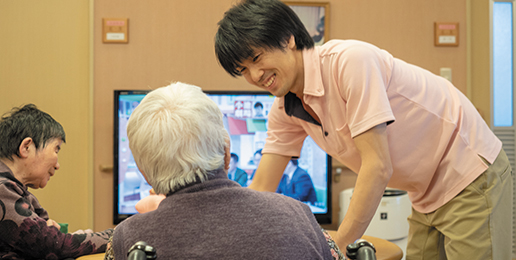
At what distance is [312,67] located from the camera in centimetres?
135

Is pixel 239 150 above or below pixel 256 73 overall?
below

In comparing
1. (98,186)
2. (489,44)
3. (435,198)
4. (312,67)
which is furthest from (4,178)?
(489,44)

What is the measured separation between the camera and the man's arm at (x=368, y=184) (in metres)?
1.20

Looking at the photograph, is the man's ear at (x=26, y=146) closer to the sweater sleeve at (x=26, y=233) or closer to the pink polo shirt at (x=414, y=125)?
the sweater sleeve at (x=26, y=233)

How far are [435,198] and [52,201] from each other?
2.80 m

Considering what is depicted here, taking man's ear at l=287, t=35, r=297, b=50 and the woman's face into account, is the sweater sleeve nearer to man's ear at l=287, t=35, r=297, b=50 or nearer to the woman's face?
the woman's face

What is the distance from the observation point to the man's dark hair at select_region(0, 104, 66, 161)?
1567 mm

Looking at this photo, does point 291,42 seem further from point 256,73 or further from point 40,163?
point 40,163

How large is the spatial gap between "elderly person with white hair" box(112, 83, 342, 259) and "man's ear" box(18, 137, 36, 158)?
0.85 meters

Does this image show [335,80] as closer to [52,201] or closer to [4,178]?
[4,178]

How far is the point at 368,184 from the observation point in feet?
3.97

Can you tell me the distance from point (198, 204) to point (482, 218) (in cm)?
94

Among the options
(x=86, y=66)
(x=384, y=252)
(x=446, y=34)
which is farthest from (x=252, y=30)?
(x=446, y=34)

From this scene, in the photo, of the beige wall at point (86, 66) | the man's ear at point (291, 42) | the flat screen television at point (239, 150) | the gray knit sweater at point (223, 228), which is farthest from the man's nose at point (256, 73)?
→ the beige wall at point (86, 66)
